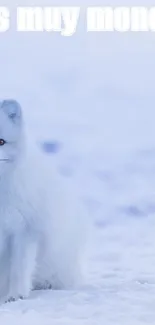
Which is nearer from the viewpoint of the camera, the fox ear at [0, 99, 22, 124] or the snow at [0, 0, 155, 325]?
the fox ear at [0, 99, 22, 124]

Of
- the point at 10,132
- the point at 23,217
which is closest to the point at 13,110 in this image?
the point at 10,132

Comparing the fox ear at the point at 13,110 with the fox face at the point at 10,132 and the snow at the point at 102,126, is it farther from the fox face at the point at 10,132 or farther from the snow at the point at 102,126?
the snow at the point at 102,126

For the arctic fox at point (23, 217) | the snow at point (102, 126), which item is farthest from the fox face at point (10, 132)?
the snow at point (102, 126)

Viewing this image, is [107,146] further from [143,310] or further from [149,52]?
[143,310]

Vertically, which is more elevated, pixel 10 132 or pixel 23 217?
pixel 10 132

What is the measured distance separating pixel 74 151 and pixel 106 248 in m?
0.33

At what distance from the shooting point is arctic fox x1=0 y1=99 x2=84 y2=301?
2350 millimetres

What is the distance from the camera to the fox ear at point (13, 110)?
2348 mm

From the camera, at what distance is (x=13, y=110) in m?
2.35

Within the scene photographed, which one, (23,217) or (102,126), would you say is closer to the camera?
(23,217)

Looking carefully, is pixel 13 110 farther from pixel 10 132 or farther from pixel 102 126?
pixel 102 126

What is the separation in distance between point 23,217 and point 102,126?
421 mm

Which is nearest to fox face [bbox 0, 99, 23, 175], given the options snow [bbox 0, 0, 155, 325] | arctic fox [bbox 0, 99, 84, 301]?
arctic fox [bbox 0, 99, 84, 301]

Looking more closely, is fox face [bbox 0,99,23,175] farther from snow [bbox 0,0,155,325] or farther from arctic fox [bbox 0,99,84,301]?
snow [bbox 0,0,155,325]
